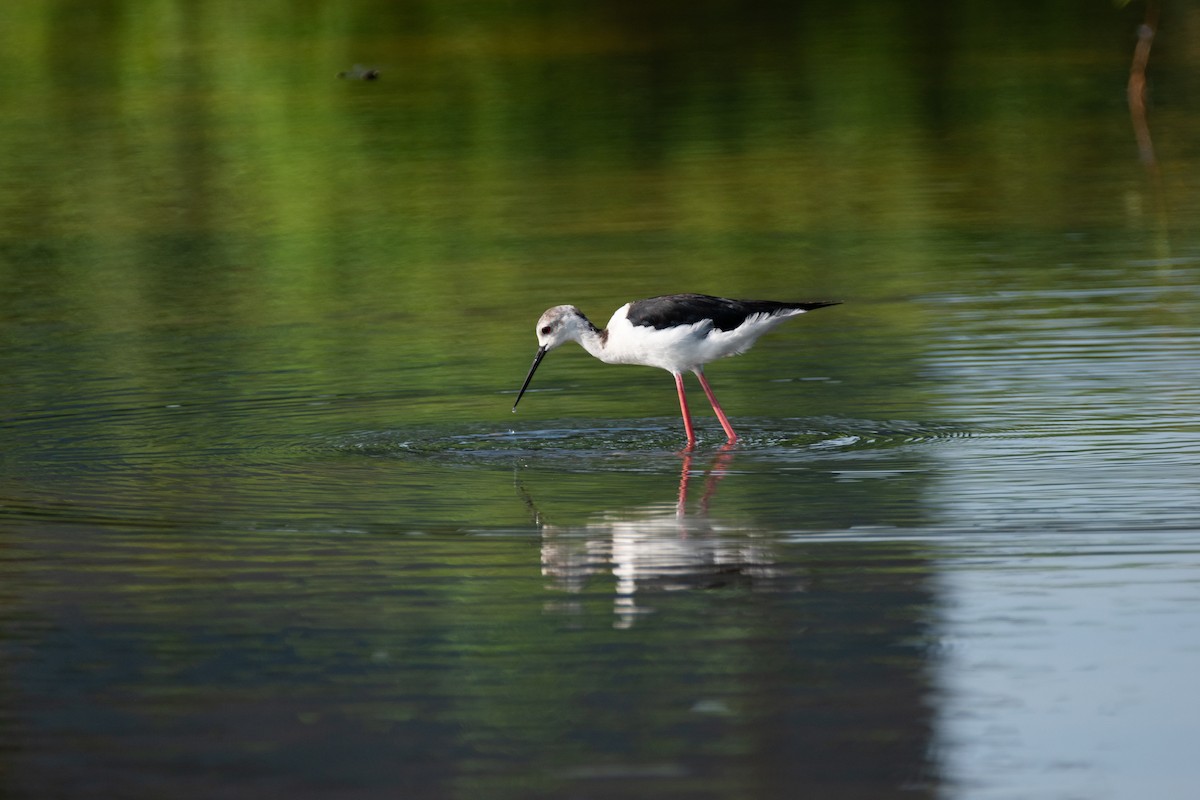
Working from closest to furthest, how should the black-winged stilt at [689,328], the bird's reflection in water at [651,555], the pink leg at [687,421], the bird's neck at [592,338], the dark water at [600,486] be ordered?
the dark water at [600,486], the bird's reflection in water at [651,555], the pink leg at [687,421], the black-winged stilt at [689,328], the bird's neck at [592,338]

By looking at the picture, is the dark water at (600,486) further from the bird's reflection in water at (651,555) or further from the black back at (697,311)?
the black back at (697,311)

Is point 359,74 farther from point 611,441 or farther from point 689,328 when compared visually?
point 611,441

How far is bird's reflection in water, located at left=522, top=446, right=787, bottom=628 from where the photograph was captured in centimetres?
938

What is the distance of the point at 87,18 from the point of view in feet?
200

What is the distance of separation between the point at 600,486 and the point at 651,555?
1.73 meters

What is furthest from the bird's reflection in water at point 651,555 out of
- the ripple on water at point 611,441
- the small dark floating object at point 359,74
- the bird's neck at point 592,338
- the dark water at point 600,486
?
the small dark floating object at point 359,74

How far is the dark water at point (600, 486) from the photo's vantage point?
7.43m

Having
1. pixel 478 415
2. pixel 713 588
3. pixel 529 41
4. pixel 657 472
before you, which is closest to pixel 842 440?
pixel 657 472

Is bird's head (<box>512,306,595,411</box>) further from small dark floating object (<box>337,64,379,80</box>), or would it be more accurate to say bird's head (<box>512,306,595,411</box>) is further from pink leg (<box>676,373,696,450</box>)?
small dark floating object (<box>337,64,379,80</box>)

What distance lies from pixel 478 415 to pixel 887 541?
437 cm

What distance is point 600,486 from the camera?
1169 centimetres

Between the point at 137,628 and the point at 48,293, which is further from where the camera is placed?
the point at 48,293

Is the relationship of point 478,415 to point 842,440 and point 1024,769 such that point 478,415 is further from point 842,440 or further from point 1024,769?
point 1024,769

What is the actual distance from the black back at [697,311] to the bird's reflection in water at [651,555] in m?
2.21
